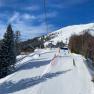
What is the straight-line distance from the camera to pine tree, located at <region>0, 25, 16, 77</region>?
4811 centimetres

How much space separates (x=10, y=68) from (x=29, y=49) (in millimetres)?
91764

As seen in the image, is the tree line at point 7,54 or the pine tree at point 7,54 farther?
the pine tree at point 7,54

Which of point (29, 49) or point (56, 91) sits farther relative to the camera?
point (29, 49)

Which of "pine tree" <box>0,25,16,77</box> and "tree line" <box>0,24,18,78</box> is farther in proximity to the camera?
"pine tree" <box>0,25,16,77</box>

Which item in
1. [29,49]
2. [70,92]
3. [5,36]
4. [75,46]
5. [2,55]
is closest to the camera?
[70,92]

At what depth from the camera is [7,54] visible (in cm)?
5250

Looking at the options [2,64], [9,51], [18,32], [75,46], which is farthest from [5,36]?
[18,32]

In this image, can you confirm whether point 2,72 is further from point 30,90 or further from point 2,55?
point 30,90

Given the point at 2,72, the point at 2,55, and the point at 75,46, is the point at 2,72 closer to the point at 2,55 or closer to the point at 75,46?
the point at 2,55

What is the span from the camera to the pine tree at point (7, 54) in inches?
1894

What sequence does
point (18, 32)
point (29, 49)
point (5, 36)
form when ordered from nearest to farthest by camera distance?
point (5, 36) < point (18, 32) < point (29, 49)

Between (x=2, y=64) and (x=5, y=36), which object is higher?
(x=5, y=36)

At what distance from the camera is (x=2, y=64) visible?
161 ft

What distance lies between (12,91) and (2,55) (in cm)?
3000
